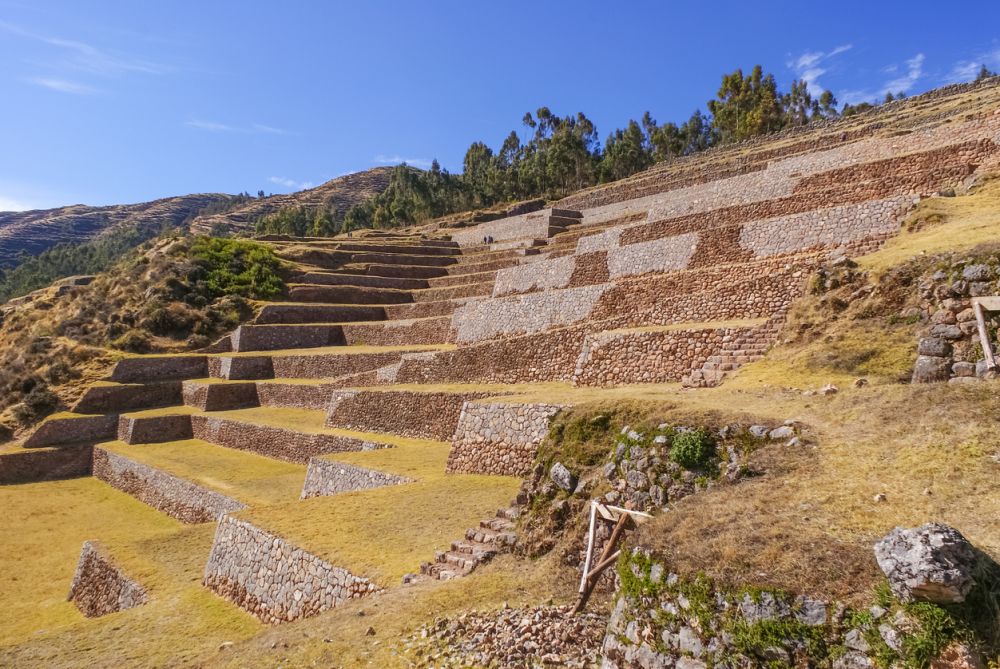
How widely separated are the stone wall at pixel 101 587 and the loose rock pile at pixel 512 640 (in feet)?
21.8

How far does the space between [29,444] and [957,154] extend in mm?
32707

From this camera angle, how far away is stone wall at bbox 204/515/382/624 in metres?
7.96

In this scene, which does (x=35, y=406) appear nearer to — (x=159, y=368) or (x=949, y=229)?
(x=159, y=368)

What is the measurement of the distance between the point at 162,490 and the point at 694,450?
17.4 metres

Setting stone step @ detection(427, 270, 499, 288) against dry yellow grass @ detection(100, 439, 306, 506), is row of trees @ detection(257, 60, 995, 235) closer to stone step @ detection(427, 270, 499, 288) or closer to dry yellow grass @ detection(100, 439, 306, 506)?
stone step @ detection(427, 270, 499, 288)

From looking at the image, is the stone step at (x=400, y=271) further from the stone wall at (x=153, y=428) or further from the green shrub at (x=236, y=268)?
the stone wall at (x=153, y=428)

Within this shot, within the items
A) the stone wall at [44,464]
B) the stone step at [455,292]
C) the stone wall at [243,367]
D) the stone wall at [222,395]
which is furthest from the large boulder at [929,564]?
the stone wall at [243,367]

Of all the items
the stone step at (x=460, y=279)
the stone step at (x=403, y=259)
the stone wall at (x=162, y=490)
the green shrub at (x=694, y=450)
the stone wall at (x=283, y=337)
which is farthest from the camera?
the stone step at (x=403, y=259)

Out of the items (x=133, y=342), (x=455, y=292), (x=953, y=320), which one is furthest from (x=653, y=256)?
(x=133, y=342)

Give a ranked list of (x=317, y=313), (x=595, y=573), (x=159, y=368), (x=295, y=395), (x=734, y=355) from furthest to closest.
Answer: (x=317, y=313)
(x=159, y=368)
(x=295, y=395)
(x=734, y=355)
(x=595, y=573)

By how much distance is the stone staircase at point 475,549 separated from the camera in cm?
764

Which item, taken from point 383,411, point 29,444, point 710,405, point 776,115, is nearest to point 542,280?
point 383,411

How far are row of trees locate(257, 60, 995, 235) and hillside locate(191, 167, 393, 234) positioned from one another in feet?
197

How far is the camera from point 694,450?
6727 millimetres
